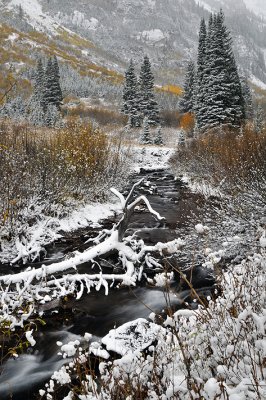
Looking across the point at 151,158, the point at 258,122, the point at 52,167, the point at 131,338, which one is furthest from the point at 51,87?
the point at 131,338

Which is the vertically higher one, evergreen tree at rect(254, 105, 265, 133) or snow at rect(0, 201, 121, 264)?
evergreen tree at rect(254, 105, 265, 133)

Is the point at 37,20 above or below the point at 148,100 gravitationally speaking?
above

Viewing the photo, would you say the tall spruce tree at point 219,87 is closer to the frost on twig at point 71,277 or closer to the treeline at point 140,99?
the treeline at point 140,99

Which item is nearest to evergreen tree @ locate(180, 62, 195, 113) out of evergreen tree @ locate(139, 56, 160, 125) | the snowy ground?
evergreen tree @ locate(139, 56, 160, 125)

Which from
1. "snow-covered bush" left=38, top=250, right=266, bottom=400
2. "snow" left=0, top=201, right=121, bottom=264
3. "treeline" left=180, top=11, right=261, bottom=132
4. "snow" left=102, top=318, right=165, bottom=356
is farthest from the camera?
"treeline" left=180, top=11, right=261, bottom=132

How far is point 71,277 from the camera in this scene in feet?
21.5

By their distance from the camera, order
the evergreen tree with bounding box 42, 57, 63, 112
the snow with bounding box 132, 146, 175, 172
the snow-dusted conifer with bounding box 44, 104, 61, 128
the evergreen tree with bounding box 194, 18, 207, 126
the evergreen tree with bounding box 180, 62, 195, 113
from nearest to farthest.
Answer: the snow-dusted conifer with bounding box 44, 104, 61, 128
the snow with bounding box 132, 146, 175, 172
the evergreen tree with bounding box 194, 18, 207, 126
the evergreen tree with bounding box 42, 57, 63, 112
the evergreen tree with bounding box 180, 62, 195, 113

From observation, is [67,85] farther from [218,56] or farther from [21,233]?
[21,233]

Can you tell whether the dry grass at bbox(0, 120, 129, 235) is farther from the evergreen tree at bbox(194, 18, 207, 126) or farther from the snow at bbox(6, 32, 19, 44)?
the snow at bbox(6, 32, 19, 44)

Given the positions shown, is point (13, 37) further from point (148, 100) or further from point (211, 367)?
point (211, 367)

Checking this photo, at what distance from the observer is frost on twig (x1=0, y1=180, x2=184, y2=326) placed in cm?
582

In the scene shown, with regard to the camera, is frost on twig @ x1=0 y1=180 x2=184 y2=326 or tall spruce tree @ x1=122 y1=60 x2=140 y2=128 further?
tall spruce tree @ x1=122 y1=60 x2=140 y2=128

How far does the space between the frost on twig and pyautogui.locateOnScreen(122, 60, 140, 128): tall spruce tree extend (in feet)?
142

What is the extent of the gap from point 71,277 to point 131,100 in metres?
46.8
